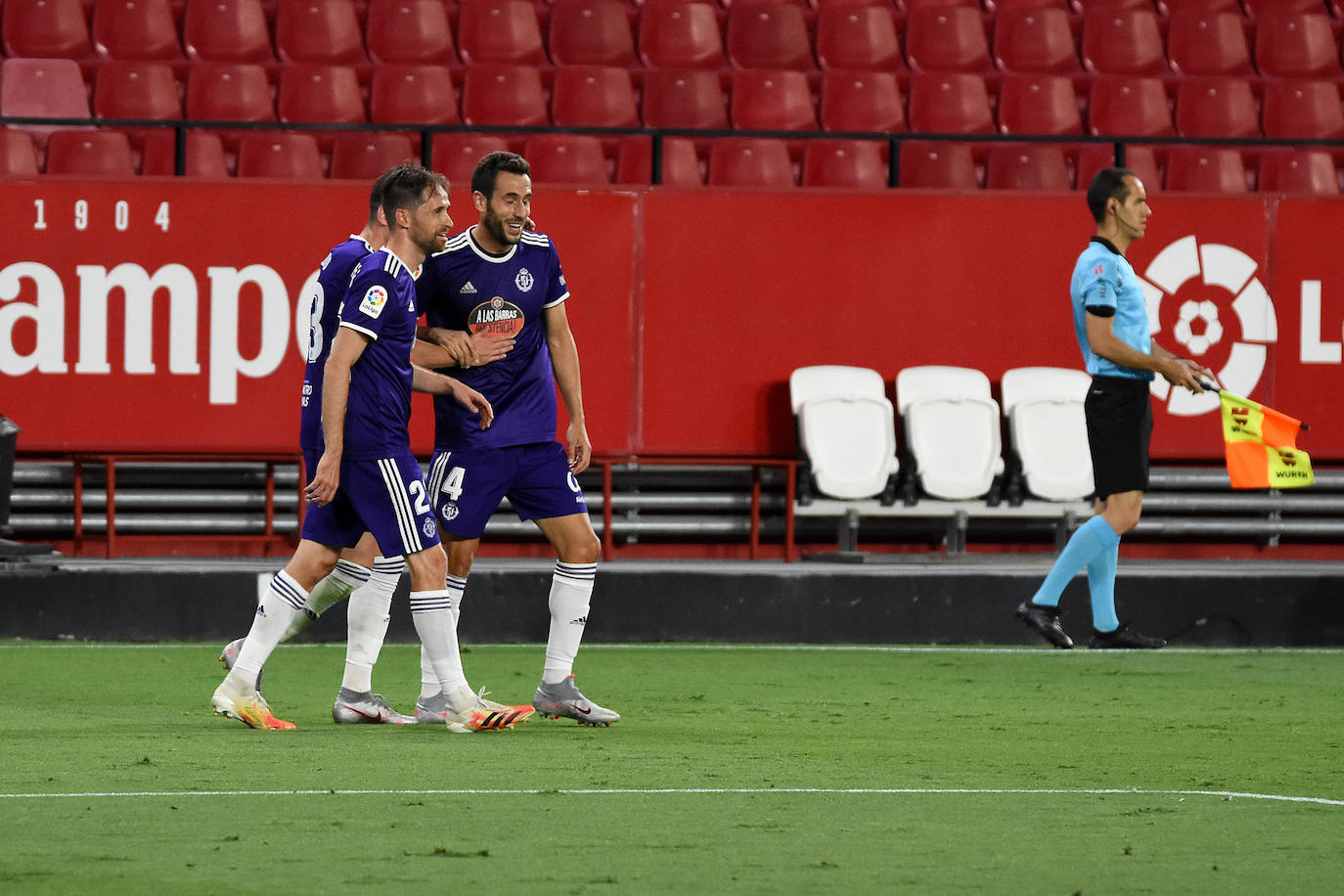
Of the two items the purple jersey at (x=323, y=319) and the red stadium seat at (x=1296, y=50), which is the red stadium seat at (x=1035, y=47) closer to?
the red stadium seat at (x=1296, y=50)

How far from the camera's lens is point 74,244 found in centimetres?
1162

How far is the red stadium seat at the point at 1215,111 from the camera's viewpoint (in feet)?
48.5

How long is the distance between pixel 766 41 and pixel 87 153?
460cm

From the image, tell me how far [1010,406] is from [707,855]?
25.4 feet

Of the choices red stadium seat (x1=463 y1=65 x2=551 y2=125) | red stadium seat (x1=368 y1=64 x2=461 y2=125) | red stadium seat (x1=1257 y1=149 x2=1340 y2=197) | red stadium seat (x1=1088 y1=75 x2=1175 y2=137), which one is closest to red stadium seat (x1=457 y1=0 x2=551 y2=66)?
red stadium seat (x1=463 y1=65 x2=551 y2=125)

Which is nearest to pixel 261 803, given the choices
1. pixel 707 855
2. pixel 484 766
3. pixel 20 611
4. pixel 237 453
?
pixel 484 766

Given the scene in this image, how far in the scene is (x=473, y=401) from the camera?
23.6ft

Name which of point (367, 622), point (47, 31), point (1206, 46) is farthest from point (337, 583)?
point (1206, 46)

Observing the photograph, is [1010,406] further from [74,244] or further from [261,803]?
[261,803]

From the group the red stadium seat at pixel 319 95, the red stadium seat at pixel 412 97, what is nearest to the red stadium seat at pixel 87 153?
the red stadium seat at pixel 319 95

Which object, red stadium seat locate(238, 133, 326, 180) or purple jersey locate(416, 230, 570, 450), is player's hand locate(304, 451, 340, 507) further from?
red stadium seat locate(238, 133, 326, 180)

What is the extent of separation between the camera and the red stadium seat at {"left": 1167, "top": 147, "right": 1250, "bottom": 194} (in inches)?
555

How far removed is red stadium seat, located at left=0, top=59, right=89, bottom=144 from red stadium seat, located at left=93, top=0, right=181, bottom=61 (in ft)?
1.51

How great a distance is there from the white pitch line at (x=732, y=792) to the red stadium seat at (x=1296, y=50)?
10.8 meters
